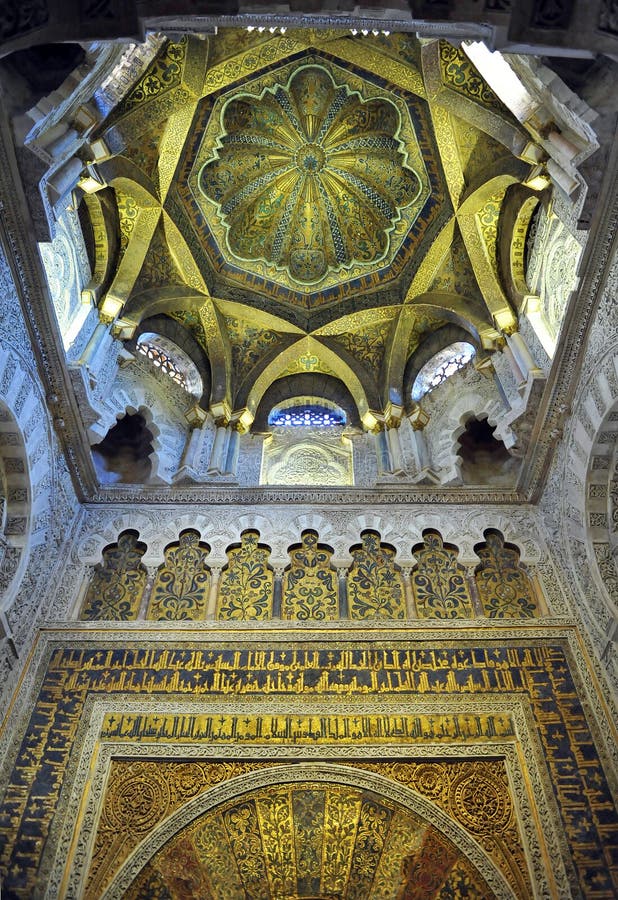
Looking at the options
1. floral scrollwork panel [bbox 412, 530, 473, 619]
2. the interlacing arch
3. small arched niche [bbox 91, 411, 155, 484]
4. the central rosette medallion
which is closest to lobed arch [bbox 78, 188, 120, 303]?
the central rosette medallion

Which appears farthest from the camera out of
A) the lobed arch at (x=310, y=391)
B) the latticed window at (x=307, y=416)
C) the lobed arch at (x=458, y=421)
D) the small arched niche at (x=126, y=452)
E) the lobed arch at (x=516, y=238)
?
the latticed window at (x=307, y=416)

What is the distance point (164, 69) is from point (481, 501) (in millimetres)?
6559

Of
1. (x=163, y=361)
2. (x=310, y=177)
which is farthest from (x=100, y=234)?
(x=310, y=177)

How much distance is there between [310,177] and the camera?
10.7 metres

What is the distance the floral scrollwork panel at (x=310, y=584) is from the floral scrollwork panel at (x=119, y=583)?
1679mm

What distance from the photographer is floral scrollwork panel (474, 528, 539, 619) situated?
7.58 m

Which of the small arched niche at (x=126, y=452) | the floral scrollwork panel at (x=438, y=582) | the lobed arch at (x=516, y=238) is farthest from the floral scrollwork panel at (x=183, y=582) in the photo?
the lobed arch at (x=516, y=238)

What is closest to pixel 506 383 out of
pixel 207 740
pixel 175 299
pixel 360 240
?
pixel 360 240

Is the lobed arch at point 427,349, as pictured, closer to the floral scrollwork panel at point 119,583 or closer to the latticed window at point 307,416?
the latticed window at point 307,416

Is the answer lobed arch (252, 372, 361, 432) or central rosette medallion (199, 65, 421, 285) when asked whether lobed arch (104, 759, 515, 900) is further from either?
central rosette medallion (199, 65, 421, 285)

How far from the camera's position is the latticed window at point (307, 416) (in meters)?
10.4

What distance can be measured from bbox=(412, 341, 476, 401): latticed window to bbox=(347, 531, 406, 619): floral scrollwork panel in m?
2.78

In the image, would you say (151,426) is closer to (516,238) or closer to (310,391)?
(310,391)

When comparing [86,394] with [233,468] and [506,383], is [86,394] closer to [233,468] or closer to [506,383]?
[233,468]
